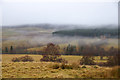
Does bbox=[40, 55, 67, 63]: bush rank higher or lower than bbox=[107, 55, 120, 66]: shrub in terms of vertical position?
lower

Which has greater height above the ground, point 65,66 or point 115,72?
point 115,72

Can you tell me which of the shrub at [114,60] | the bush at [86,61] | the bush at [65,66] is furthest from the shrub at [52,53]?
the shrub at [114,60]

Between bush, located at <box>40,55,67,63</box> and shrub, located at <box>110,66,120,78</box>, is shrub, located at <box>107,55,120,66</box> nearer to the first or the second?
shrub, located at <box>110,66,120,78</box>

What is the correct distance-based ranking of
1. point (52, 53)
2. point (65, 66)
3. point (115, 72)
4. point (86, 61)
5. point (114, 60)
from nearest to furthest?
point (115, 72) → point (114, 60) → point (65, 66) → point (86, 61) → point (52, 53)

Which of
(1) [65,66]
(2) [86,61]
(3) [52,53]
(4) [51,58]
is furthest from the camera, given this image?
(4) [51,58]

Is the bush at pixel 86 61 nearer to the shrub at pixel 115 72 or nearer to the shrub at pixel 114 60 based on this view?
the shrub at pixel 114 60

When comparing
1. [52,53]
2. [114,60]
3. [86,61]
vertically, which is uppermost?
[114,60]

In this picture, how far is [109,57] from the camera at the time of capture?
9414 millimetres

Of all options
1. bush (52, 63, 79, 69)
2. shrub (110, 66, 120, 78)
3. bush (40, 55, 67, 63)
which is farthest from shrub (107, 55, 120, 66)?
bush (40, 55, 67, 63)

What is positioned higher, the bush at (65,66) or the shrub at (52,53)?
the shrub at (52,53)

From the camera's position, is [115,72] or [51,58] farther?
[51,58]

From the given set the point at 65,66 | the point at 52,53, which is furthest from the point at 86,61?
the point at 52,53

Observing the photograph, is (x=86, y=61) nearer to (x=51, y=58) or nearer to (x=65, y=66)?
(x=65, y=66)

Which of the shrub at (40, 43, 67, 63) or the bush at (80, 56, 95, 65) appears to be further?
the shrub at (40, 43, 67, 63)
